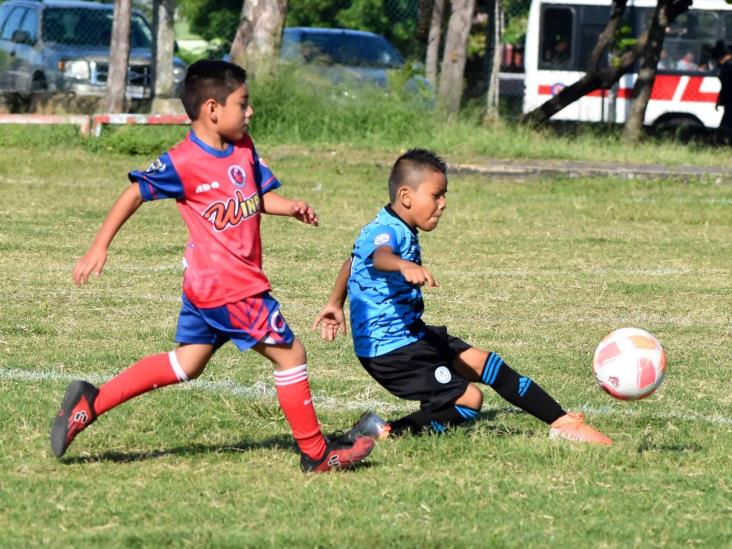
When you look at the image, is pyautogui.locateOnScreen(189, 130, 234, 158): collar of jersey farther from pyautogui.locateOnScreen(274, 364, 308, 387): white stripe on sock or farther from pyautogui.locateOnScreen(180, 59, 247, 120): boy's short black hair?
pyautogui.locateOnScreen(274, 364, 308, 387): white stripe on sock

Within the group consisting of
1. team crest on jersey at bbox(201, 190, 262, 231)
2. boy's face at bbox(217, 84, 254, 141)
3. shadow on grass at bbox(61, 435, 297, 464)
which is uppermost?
boy's face at bbox(217, 84, 254, 141)

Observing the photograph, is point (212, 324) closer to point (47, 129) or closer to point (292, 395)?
point (292, 395)

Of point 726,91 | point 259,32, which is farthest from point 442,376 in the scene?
point 726,91

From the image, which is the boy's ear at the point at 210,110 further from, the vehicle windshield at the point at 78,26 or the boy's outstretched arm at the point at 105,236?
the vehicle windshield at the point at 78,26

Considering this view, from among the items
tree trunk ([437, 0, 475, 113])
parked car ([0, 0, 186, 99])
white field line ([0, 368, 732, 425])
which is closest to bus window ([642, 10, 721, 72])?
tree trunk ([437, 0, 475, 113])

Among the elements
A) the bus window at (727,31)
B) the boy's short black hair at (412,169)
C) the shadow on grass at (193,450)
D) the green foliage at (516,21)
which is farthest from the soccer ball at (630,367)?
the green foliage at (516,21)

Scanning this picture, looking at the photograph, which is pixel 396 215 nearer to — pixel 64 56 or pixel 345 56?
pixel 64 56

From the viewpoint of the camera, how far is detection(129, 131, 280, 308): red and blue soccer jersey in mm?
4832

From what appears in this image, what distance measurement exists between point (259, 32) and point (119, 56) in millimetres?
1919

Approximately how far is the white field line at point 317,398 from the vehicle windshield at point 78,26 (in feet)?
52.8

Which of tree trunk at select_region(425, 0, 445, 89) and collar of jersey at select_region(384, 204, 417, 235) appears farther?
tree trunk at select_region(425, 0, 445, 89)

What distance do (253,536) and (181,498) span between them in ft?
1.64

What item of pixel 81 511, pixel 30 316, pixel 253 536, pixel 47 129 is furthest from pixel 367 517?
pixel 47 129

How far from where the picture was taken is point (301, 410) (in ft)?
16.1
